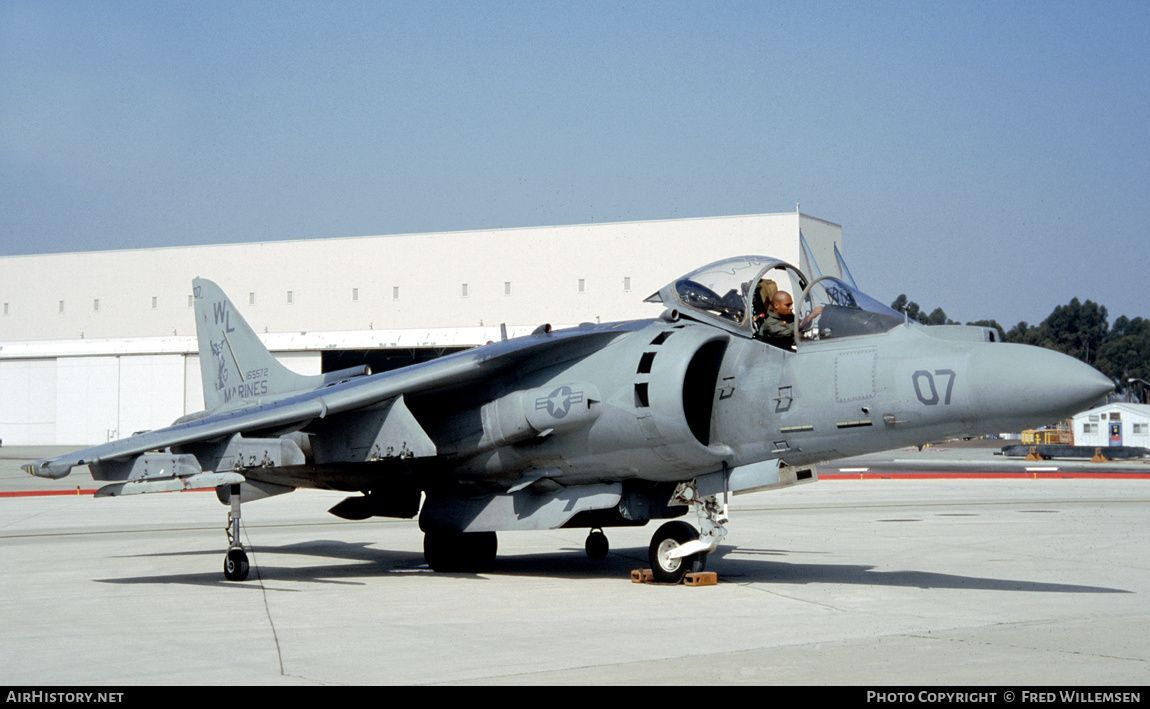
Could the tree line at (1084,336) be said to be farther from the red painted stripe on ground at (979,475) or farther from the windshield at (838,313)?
the windshield at (838,313)

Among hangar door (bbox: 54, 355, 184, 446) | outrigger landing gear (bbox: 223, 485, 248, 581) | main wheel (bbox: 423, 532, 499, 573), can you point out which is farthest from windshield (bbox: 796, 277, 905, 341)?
hangar door (bbox: 54, 355, 184, 446)

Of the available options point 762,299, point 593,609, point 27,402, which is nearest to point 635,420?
point 762,299

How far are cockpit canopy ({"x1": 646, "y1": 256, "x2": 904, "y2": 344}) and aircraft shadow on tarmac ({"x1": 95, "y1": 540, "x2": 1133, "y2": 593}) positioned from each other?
8.55 ft

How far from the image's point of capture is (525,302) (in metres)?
45.8

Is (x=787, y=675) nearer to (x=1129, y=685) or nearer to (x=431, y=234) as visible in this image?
(x=1129, y=685)

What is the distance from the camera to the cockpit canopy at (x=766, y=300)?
31.1 ft

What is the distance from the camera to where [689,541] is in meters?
10.4

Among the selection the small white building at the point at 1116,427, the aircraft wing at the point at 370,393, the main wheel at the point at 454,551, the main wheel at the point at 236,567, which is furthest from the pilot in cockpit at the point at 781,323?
the small white building at the point at 1116,427

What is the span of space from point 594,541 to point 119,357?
1742 inches

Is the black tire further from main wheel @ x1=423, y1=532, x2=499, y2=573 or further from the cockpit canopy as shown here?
the cockpit canopy

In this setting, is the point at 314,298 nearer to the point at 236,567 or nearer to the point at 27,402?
the point at 27,402

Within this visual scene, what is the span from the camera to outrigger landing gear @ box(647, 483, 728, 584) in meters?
10.2

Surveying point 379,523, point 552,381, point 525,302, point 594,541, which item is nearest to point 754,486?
point 552,381

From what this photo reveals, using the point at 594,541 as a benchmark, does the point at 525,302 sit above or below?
above
